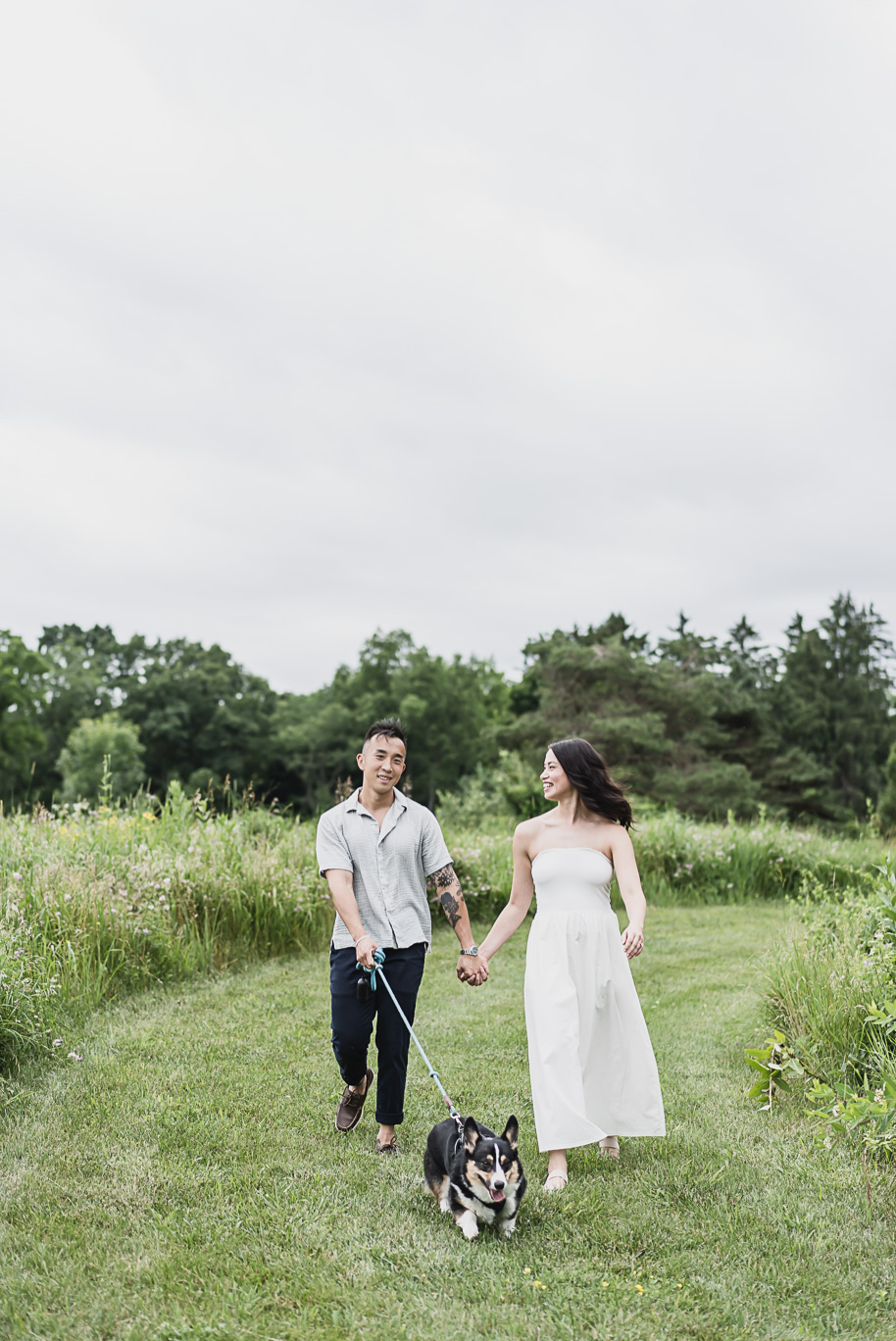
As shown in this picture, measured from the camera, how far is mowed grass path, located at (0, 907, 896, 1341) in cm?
304

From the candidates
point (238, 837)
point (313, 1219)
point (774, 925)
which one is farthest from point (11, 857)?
point (774, 925)

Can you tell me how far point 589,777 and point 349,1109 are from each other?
1947 mm

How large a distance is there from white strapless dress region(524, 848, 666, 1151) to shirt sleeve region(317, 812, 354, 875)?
0.85 meters

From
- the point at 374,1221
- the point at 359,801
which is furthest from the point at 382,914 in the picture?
the point at 374,1221

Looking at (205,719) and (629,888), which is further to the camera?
(205,719)

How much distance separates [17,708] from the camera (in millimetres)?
42125

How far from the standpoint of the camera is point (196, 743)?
52.5m

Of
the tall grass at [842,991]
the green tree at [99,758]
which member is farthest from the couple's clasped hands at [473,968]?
the green tree at [99,758]

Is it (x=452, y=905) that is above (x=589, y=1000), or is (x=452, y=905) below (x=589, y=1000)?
above

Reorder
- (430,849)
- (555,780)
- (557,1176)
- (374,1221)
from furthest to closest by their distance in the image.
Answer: (430,849), (555,780), (557,1176), (374,1221)

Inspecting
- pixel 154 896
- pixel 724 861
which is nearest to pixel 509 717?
pixel 724 861

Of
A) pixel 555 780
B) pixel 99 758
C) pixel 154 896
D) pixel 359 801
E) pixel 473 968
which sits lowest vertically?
pixel 154 896

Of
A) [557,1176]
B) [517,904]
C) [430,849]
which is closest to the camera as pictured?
[557,1176]

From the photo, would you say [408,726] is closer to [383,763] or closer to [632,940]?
[383,763]
